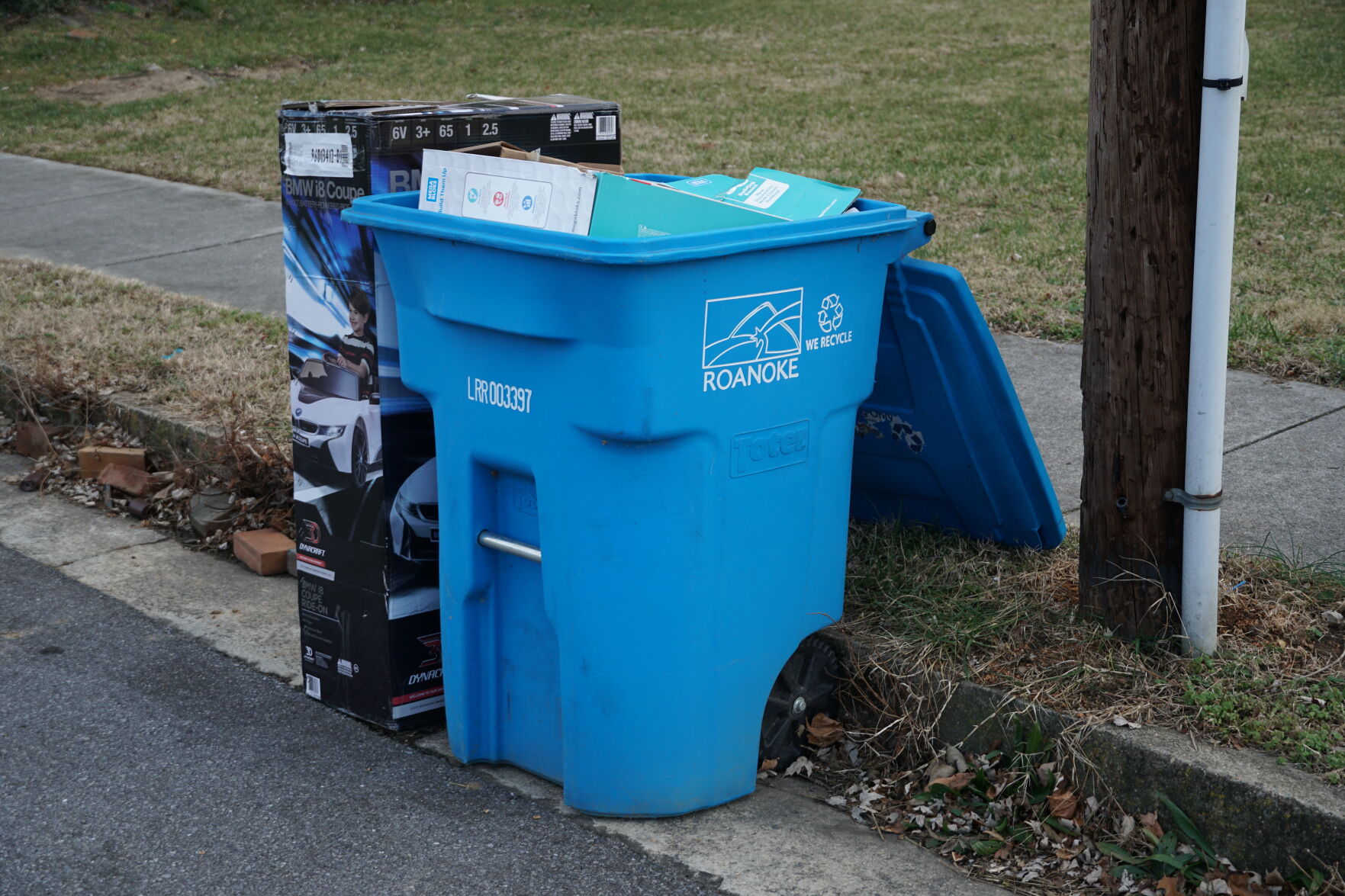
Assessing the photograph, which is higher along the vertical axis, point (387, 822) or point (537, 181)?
point (537, 181)

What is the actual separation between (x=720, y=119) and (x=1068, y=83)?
4.30m

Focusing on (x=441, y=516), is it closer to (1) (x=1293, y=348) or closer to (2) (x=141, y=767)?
(2) (x=141, y=767)

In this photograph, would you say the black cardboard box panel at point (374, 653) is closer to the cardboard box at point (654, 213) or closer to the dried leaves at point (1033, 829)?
the dried leaves at point (1033, 829)

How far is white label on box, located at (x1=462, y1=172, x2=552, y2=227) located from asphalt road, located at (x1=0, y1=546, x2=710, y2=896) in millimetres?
1295

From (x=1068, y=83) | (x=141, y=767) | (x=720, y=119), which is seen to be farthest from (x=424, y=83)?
(x=141, y=767)

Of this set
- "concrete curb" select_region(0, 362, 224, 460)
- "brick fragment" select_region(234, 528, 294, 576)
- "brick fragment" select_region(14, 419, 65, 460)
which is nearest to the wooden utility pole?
"brick fragment" select_region(234, 528, 294, 576)

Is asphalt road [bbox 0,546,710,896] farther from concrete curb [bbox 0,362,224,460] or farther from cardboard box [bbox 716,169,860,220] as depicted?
cardboard box [bbox 716,169,860,220]

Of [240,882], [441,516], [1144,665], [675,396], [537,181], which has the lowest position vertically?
[240,882]

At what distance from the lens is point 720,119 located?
12703mm

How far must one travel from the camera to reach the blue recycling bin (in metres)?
2.60

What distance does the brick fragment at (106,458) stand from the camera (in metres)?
5.08

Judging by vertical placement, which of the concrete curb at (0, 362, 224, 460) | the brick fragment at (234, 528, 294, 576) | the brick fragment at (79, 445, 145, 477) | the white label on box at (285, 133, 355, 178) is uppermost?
the white label on box at (285, 133, 355, 178)

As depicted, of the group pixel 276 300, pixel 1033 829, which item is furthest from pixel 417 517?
pixel 276 300

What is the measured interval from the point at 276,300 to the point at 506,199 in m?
4.53
